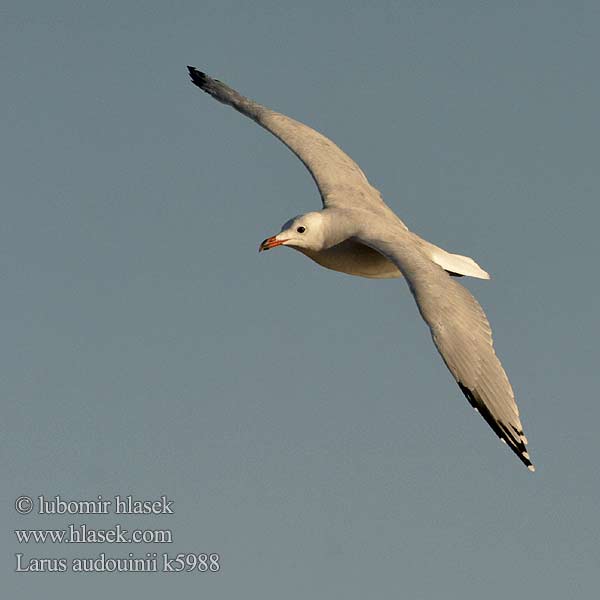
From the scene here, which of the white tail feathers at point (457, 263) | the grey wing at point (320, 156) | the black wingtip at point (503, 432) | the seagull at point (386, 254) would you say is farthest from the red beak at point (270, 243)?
the black wingtip at point (503, 432)

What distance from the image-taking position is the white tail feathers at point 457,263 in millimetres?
22609

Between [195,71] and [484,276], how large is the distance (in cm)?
857

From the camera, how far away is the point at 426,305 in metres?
19.7

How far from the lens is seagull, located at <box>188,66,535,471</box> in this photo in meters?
19.2

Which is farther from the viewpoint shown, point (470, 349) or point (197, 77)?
point (197, 77)

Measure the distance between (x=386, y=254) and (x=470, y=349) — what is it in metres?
2.28

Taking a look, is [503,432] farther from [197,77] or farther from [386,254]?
[197,77]

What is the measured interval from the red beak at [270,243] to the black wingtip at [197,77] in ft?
22.5

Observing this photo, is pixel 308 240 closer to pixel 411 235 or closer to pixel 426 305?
pixel 411 235

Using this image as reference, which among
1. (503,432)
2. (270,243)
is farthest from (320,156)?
(503,432)

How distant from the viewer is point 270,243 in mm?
22469

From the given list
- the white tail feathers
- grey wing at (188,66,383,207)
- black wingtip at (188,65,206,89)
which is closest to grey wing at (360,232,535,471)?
the white tail feathers

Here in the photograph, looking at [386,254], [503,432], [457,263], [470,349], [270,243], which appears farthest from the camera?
[457,263]

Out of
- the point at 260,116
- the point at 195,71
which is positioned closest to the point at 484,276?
the point at 260,116
